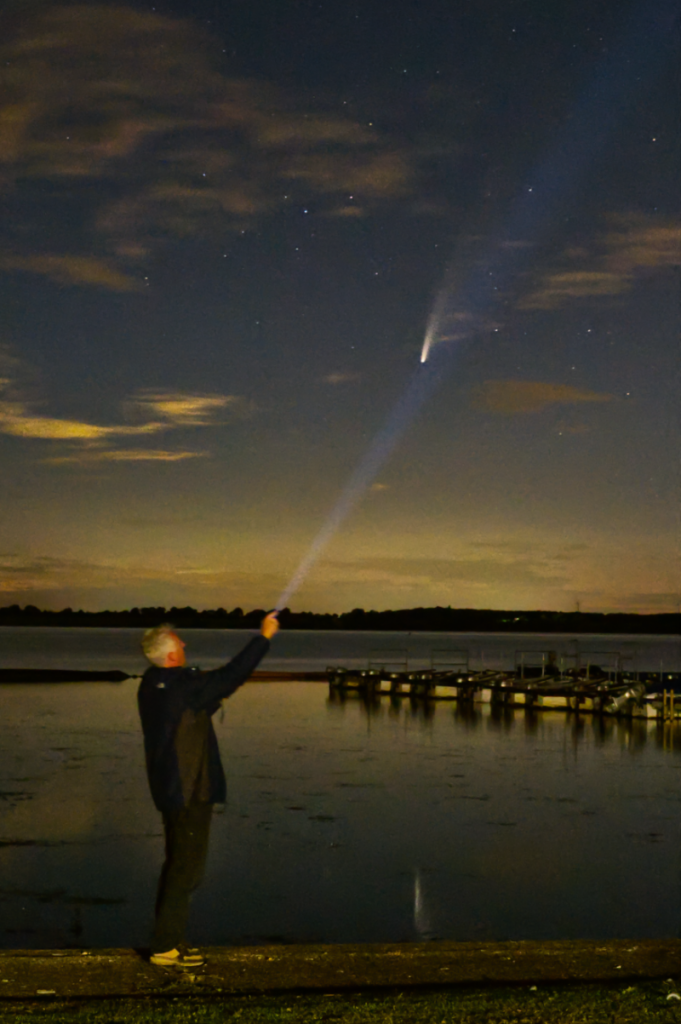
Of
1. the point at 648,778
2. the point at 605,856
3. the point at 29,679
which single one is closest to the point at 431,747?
the point at 648,778

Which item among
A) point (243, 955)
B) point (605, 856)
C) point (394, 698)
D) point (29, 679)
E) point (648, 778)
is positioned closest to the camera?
point (243, 955)

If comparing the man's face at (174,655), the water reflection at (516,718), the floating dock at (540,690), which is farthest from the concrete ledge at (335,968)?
the floating dock at (540,690)

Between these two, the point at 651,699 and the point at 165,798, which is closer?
the point at 165,798

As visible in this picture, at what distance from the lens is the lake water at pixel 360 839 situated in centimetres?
2084

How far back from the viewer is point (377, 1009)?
630cm

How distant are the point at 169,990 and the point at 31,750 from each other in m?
41.0

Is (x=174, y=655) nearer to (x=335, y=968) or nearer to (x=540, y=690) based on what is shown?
(x=335, y=968)

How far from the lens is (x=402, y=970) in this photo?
278 inches

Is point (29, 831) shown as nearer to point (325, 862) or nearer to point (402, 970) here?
point (325, 862)

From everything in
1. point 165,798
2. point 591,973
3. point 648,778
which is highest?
point 165,798

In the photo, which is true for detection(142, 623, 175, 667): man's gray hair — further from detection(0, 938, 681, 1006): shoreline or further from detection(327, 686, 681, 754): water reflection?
detection(327, 686, 681, 754): water reflection

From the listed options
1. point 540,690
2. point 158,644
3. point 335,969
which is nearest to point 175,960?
point 335,969

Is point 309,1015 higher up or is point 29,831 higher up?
point 309,1015

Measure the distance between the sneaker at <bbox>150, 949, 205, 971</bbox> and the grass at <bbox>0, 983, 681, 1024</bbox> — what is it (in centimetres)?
50
